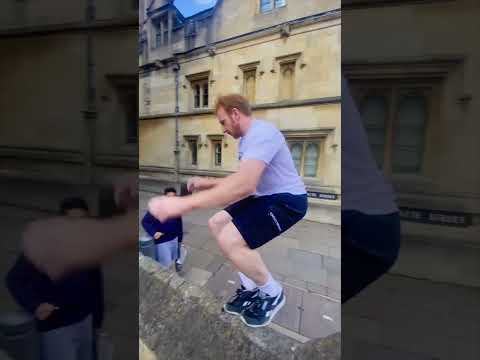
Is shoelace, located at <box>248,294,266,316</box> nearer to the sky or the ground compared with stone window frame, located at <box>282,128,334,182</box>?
nearer to the ground

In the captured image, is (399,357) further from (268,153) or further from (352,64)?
(352,64)

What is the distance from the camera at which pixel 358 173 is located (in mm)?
2318

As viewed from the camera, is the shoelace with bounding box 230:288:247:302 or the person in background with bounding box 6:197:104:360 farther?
the person in background with bounding box 6:197:104:360

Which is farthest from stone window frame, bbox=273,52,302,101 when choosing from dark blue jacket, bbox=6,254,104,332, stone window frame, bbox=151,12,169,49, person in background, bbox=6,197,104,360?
dark blue jacket, bbox=6,254,104,332

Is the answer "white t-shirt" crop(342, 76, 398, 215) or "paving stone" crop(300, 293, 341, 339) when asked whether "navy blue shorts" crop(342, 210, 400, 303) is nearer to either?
"white t-shirt" crop(342, 76, 398, 215)

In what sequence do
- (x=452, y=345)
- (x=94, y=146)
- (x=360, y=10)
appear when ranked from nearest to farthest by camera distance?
(x=360, y=10) < (x=452, y=345) < (x=94, y=146)

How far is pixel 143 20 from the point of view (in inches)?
95.8

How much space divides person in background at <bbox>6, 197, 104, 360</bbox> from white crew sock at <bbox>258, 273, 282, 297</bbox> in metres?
1.57

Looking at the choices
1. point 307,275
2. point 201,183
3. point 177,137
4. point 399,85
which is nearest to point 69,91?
point 177,137

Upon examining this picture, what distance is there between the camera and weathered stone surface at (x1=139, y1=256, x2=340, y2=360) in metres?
2.28

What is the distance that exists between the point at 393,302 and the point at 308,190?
1279mm

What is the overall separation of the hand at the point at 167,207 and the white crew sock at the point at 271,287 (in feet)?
2.68

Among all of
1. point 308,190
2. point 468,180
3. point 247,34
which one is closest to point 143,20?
point 247,34

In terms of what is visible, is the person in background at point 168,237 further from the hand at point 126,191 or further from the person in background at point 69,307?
the person in background at point 69,307
